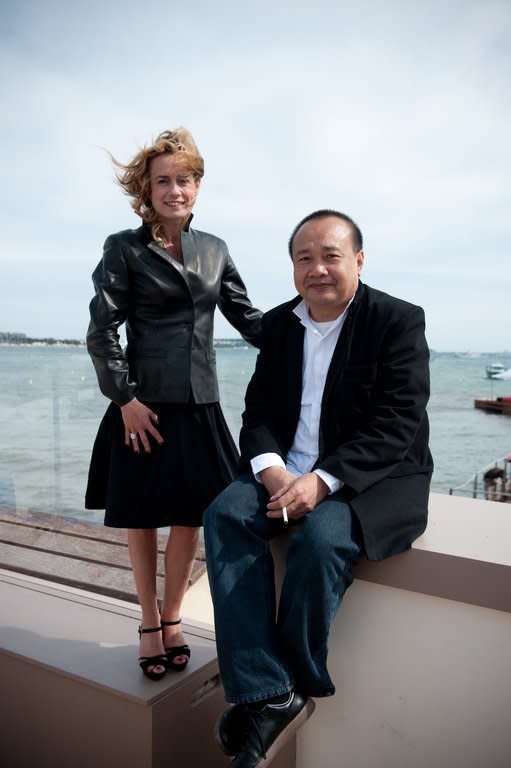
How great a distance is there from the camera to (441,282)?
2960 inches

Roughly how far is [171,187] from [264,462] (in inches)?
30.8

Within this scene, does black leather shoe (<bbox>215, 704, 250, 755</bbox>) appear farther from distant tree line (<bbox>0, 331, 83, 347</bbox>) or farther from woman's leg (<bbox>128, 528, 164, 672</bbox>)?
distant tree line (<bbox>0, 331, 83, 347</bbox>)

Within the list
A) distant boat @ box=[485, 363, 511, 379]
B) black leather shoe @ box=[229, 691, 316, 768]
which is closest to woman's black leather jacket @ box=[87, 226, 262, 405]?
black leather shoe @ box=[229, 691, 316, 768]

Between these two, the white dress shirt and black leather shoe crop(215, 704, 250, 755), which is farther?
the white dress shirt

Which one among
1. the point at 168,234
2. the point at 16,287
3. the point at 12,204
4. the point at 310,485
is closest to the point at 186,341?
the point at 168,234

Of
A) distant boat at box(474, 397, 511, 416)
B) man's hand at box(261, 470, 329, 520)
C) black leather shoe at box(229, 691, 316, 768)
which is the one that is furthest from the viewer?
distant boat at box(474, 397, 511, 416)

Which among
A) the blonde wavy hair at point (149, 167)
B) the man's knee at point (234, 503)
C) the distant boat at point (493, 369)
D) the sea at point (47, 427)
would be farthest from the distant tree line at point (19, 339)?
the distant boat at point (493, 369)

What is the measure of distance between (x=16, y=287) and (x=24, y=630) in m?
4.60

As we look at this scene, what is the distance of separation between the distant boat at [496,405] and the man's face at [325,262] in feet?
147

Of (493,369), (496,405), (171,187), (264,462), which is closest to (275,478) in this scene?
(264,462)

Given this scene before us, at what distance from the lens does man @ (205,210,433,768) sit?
1332 millimetres

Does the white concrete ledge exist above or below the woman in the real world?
below

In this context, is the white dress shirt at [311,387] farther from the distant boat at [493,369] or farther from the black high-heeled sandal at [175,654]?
the distant boat at [493,369]

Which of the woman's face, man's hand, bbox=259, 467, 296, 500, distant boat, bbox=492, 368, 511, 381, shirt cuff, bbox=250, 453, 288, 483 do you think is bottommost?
distant boat, bbox=492, 368, 511, 381
